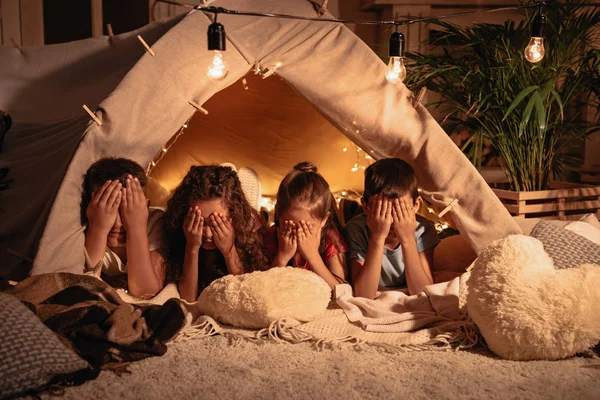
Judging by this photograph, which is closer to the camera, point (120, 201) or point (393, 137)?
point (120, 201)

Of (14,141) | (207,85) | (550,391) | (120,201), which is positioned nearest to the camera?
(550,391)

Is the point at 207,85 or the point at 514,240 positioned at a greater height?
the point at 207,85

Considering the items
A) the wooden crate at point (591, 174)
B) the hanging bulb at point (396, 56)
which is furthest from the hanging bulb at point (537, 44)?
the wooden crate at point (591, 174)

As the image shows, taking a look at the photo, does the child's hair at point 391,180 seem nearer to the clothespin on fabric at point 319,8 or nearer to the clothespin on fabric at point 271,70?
the clothespin on fabric at point 271,70

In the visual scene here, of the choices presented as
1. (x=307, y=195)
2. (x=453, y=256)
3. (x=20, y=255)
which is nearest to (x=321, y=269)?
(x=307, y=195)

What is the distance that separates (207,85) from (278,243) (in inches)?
19.3

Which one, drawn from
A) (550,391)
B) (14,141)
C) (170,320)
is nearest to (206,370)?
(170,320)

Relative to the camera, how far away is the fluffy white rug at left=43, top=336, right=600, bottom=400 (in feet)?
4.27

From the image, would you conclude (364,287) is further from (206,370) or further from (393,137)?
(206,370)

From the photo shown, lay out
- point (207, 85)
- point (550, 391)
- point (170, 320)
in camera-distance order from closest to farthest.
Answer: point (550, 391) → point (170, 320) → point (207, 85)

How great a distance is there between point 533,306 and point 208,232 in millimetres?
853

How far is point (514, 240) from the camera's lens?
1576mm

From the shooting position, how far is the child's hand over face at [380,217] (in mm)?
1842

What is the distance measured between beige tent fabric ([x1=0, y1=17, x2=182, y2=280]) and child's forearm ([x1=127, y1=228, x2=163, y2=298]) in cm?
15
